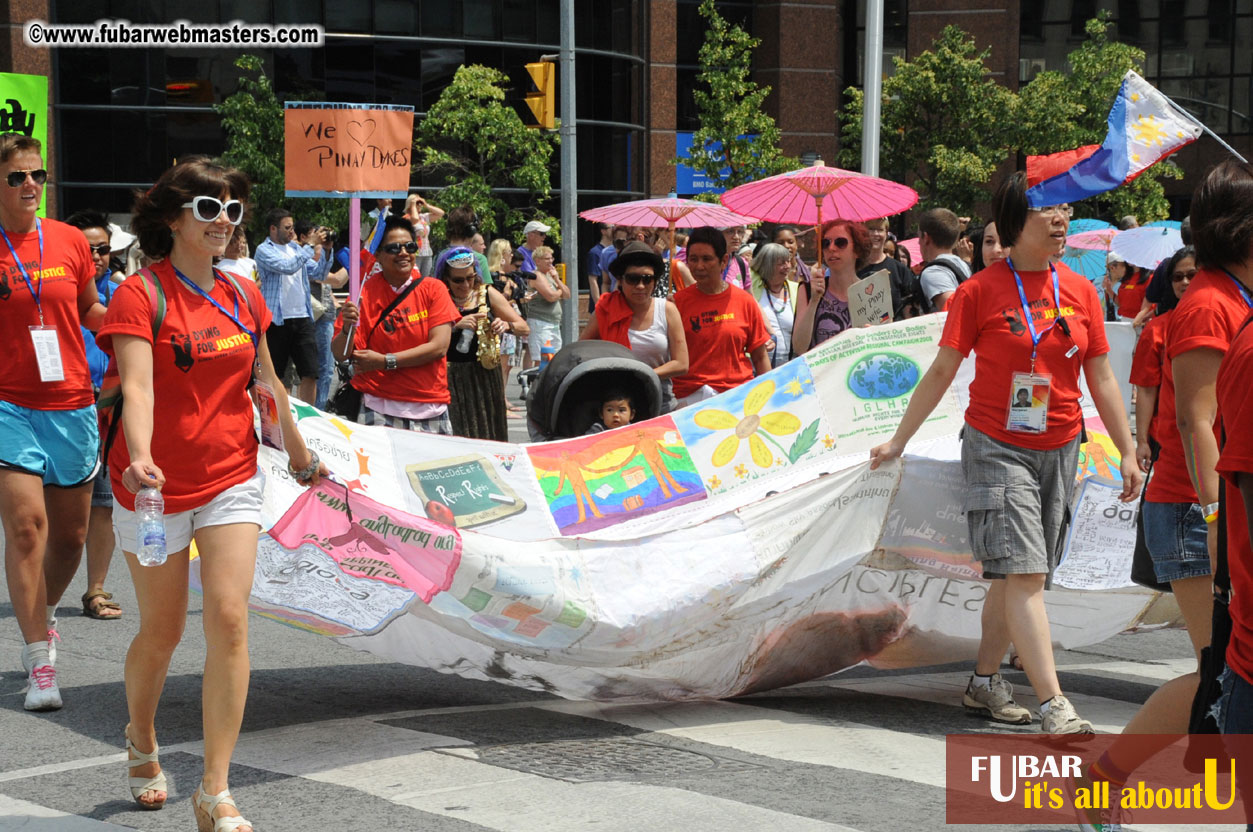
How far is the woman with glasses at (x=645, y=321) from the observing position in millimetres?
7914

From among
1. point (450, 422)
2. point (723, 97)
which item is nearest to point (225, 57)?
point (723, 97)

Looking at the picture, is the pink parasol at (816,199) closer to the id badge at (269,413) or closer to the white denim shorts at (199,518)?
the id badge at (269,413)

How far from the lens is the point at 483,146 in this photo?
28547mm

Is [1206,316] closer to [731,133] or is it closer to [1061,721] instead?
[1061,721]

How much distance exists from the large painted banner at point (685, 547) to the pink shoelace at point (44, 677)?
3.63 ft

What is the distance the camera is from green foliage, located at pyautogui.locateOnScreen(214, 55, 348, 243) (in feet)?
92.8

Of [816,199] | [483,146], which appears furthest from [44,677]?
[483,146]

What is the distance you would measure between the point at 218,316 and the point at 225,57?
29.0 metres

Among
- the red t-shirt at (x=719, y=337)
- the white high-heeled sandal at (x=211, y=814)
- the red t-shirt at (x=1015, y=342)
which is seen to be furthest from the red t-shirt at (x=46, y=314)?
the red t-shirt at (x=1015, y=342)

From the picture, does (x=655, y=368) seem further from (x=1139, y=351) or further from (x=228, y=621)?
(x=228, y=621)

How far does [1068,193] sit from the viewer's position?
211 inches

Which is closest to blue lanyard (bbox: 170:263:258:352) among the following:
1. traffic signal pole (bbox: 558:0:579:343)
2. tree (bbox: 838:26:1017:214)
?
traffic signal pole (bbox: 558:0:579:343)

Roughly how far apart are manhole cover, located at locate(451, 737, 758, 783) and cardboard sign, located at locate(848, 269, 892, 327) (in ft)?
11.5

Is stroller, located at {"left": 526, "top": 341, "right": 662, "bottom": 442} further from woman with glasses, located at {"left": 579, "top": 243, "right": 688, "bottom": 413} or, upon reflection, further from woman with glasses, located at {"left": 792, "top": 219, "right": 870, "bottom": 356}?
woman with glasses, located at {"left": 792, "top": 219, "right": 870, "bottom": 356}
